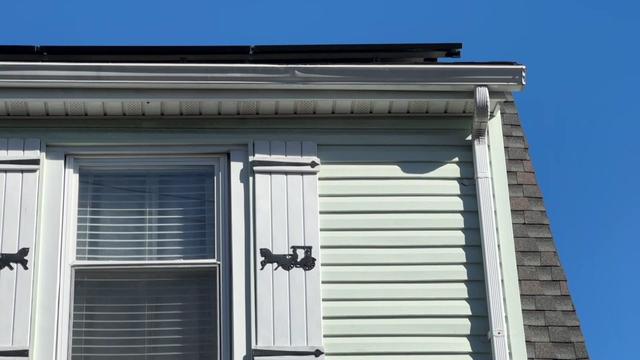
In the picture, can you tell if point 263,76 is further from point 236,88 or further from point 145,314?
point 145,314

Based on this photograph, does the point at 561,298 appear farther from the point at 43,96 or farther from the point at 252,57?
the point at 43,96

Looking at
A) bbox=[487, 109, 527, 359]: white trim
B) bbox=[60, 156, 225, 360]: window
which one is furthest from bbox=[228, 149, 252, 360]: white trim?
bbox=[487, 109, 527, 359]: white trim

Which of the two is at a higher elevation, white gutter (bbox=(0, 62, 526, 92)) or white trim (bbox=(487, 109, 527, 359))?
white gutter (bbox=(0, 62, 526, 92))

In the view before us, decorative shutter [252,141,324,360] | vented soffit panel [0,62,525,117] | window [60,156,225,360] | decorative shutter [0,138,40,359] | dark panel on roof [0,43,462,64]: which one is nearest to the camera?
decorative shutter [0,138,40,359]

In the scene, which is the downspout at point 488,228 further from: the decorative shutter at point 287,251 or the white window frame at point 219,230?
the white window frame at point 219,230

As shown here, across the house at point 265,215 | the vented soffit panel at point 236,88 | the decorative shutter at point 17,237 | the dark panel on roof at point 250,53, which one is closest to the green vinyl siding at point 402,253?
the house at point 265,215

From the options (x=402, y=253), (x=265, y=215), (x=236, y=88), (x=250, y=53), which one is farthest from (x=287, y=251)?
(x=250, y=53)

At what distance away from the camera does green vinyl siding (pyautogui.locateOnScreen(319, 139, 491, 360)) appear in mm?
6820

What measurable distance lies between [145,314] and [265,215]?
3.04 ft

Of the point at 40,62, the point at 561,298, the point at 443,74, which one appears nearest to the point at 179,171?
the point at 40,62

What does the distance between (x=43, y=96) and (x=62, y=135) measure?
10.6 inches

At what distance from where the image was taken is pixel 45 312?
22.2 ft

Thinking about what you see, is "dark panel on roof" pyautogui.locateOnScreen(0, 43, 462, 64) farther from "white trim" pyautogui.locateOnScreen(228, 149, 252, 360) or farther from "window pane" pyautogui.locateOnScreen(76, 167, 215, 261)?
"window pane" pyautogui.locateOnScreen(76, 167, 215, 261)

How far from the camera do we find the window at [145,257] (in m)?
6.87
